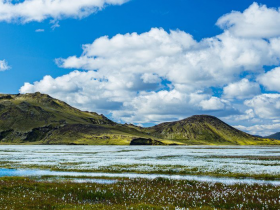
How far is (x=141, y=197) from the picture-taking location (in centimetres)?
2441

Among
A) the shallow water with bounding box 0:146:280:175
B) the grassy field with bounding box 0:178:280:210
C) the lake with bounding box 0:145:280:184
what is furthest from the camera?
the shallow water with bounding box 0:146:280:175

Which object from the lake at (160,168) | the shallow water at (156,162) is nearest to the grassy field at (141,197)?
the lake at (160,168)

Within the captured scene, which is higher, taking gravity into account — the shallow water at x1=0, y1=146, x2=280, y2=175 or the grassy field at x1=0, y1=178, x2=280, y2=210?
the grassy field at x1=0, y1=178, x2=280, y2=210

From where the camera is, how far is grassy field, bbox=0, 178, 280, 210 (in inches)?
813

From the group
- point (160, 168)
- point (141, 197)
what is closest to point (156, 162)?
point (160, 168)

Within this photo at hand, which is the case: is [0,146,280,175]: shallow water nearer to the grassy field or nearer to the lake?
the lake

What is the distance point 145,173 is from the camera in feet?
149

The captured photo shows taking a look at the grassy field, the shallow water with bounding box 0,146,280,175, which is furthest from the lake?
the grassy field

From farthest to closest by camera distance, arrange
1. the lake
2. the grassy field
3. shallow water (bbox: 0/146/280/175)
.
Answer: shallow water (bbox: 0/146/280/175), the lake, the grassy field

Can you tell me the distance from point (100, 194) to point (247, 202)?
539 inches

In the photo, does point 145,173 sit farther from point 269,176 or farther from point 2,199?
point 2,199

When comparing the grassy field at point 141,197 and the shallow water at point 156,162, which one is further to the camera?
the shallow water at point 156,162

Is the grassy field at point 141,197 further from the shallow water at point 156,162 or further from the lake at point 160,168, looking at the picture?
the shallow water at point 156,162

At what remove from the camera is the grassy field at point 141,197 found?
2066 cm
